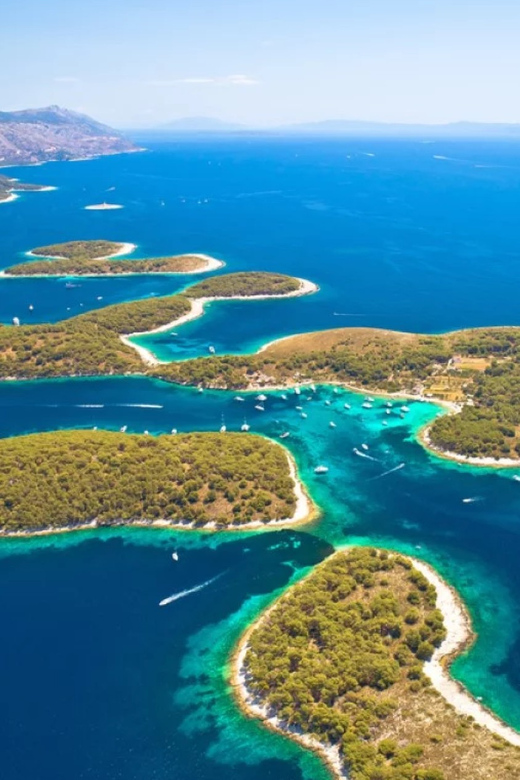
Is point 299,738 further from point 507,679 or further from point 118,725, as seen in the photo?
point 507,679

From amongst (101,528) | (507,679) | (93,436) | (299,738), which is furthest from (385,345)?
(299,738)

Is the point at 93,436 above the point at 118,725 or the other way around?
above

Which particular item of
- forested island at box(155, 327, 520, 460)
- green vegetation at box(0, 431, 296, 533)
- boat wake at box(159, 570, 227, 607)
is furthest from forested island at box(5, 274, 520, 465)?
boat wake at box(159, 570, 227, 607)

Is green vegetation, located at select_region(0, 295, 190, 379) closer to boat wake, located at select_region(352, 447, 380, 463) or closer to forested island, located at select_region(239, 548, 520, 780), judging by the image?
boat wake, located at select_region(352, 447, 380, 463)

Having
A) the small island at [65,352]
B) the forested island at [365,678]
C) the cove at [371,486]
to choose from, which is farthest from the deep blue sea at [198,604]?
the small island at [65,352]

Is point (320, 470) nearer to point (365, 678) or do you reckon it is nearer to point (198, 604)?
point (198, 604)

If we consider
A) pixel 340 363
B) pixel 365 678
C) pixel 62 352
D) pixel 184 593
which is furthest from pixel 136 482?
pixel 62 352
